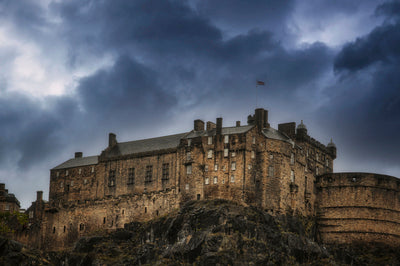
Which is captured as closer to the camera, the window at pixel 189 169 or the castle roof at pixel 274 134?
the castle roof at pixel 274 134

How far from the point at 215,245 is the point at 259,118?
21.4m

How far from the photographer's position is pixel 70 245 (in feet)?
409

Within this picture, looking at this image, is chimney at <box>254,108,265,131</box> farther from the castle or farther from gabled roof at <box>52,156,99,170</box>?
gabled roof at <box>52,156,99,170</box>

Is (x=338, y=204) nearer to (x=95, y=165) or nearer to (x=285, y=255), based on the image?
(x=285, y=255)

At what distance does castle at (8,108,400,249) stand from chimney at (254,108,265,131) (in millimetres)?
139

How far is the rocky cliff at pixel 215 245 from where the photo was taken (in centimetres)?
10450

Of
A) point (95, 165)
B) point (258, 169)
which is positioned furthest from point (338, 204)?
point (95, 165)

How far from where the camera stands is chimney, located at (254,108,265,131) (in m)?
116

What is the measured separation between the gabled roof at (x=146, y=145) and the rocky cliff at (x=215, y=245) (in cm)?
1232

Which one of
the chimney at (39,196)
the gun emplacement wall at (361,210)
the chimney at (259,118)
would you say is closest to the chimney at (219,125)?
the chimney at (259,118)

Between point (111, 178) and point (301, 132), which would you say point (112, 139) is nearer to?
point (111, 178)

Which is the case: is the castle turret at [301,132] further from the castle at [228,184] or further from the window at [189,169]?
the window at [189,169]

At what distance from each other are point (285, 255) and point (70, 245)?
1385 inches

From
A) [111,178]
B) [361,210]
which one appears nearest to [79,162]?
[111,178]
